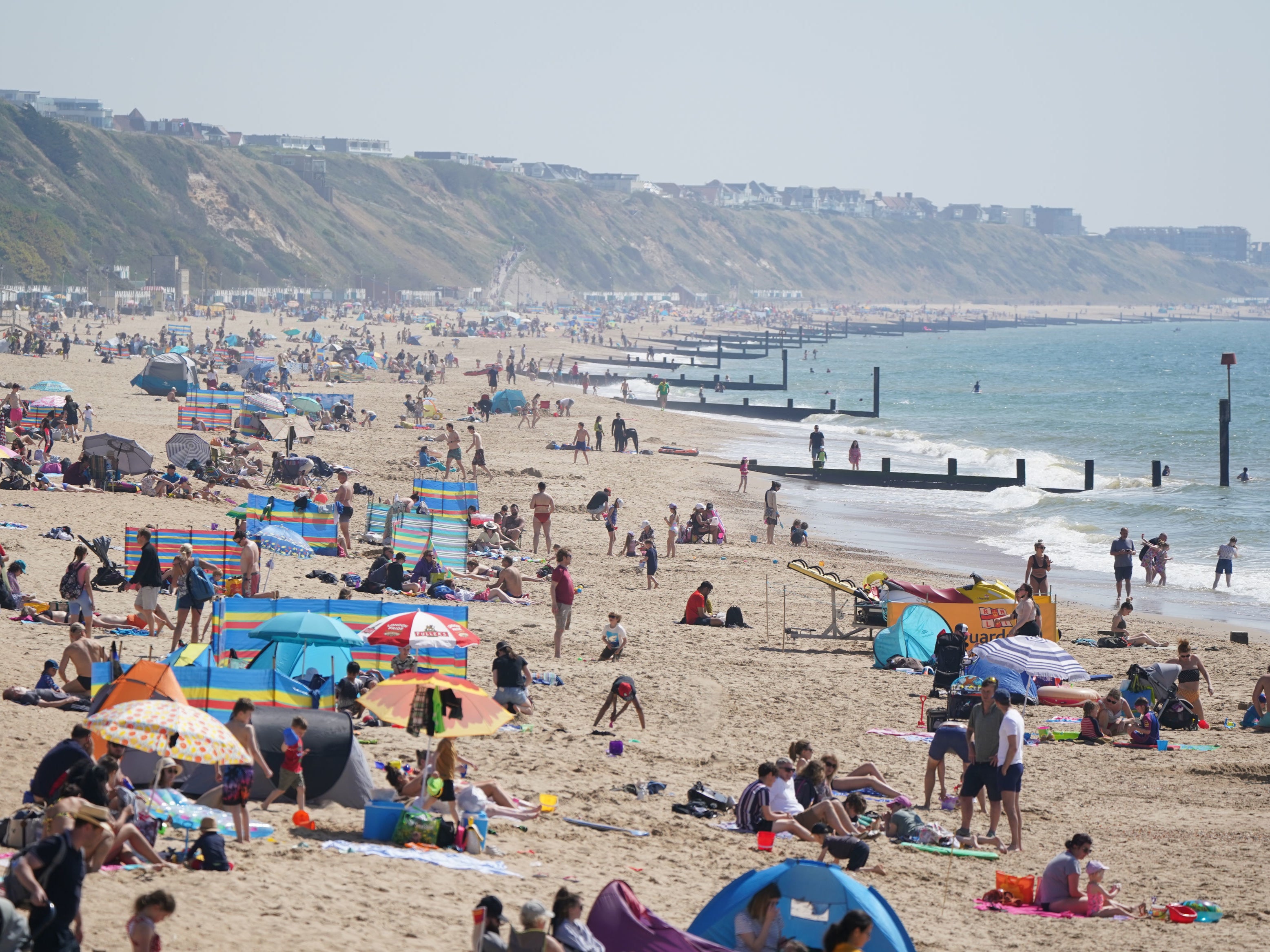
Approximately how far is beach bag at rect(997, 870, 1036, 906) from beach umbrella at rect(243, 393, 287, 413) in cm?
2343

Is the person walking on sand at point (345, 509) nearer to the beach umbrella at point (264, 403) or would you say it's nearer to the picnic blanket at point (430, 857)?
the picnic blanket at point (430, 857)

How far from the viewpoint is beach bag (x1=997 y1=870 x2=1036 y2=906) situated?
8.34m

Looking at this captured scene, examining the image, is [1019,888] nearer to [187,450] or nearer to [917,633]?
[917,633]

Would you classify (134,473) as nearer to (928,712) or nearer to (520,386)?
(928,712)

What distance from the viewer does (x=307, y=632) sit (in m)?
10.8

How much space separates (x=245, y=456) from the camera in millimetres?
24688

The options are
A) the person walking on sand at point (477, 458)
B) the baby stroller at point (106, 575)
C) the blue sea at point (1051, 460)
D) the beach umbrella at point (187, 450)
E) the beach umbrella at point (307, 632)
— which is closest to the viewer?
the beach umbrella at point (307, 632)

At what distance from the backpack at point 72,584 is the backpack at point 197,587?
0.95 m

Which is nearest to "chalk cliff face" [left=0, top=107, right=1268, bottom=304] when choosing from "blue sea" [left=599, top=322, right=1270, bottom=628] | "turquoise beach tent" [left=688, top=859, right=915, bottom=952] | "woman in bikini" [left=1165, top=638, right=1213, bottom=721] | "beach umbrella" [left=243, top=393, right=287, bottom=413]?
"blue sea" [left=599, top=322, right=1270, bottom=628]

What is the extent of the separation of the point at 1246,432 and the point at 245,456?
1593 inches

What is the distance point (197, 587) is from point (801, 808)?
597 cm

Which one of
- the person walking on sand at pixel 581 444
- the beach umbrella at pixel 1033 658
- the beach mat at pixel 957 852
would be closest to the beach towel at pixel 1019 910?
the beach mat at pixel 957 852

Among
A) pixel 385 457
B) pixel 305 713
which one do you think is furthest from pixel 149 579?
pixel 385 457

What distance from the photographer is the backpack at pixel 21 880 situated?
18.6 feet
